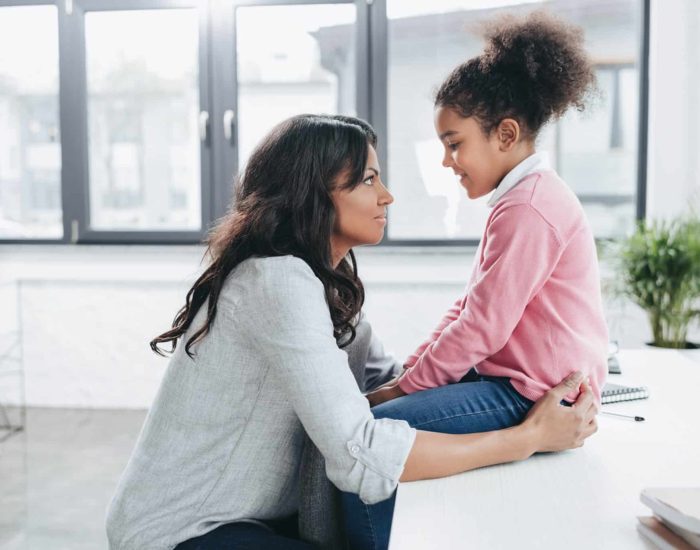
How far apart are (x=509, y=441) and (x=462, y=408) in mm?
101

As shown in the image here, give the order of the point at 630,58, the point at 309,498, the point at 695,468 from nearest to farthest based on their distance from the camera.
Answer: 1. the point at 695,468
2. the point at 309,498
3. the point at 630,58

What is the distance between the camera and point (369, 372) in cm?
172

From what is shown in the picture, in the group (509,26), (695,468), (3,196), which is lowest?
(695,468)

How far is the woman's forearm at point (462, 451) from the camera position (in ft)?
3.54

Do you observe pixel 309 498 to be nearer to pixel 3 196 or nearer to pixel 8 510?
pixel 8 510

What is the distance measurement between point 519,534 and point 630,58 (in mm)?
3343

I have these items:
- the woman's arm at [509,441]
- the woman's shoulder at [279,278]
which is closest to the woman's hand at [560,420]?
the woman's arm at [509,441]

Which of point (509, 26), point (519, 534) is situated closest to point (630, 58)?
point (509, 26)

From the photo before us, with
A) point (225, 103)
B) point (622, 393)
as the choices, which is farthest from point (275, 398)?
point (225, 103)

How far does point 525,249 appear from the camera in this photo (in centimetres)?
127

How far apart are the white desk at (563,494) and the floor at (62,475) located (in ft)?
5.54

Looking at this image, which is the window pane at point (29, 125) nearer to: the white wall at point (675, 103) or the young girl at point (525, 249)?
the white wall at point (675, 103)

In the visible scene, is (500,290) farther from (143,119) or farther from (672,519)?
(143,119)

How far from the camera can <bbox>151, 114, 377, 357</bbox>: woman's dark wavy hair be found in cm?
121
